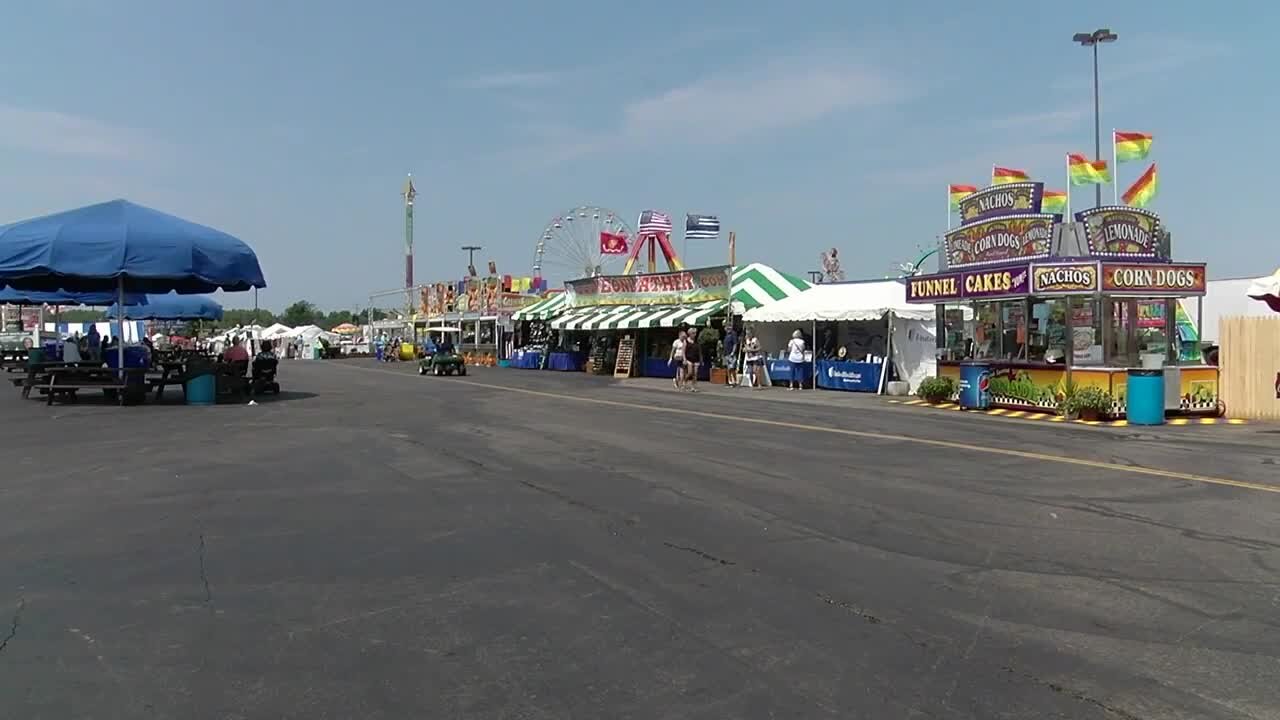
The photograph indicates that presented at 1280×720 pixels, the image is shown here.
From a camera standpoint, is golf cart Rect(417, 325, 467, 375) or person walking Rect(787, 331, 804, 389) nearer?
person walking Rect(787, 331, 804, 389)

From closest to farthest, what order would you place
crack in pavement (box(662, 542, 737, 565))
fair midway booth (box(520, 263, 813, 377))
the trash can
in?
crack in pavement (box(662, 542, 737, 565)) → the trash can → fair midway booth (box(520, 263, 813, 377))

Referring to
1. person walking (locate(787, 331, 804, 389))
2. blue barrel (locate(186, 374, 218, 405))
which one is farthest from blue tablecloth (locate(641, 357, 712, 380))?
blue barrel (locate(186, 374, 218, 405))

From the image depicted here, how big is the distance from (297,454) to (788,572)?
314 inches

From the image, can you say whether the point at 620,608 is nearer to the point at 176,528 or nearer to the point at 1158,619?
the point at 1158,619

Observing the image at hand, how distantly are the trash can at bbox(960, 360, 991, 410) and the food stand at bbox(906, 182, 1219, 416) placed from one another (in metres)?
0.15

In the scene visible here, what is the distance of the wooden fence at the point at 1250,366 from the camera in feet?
58.3

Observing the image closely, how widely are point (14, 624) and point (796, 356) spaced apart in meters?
24.8

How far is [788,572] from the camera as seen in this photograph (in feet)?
20.5

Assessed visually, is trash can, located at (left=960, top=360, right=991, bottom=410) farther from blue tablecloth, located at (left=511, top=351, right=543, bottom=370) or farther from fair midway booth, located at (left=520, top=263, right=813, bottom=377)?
blue tablecloth, located at (left=511, top=351, right=543, bottom=370)

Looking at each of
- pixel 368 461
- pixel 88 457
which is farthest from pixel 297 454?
pixel 88 457

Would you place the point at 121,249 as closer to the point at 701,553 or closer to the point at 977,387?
the point at 701,553

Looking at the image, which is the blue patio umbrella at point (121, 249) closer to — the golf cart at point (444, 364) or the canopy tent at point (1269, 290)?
the golf cart at point (444, 364)

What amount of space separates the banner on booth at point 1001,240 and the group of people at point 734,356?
6.66 m

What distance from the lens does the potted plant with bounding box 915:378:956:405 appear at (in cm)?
2212
